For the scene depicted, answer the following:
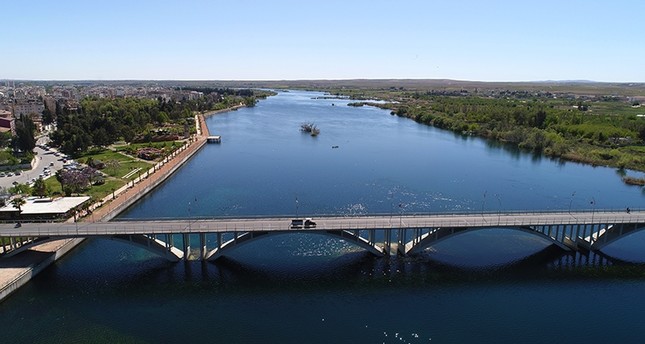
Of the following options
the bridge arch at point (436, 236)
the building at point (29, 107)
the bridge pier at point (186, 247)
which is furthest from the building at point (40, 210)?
the building at point (29, 107)

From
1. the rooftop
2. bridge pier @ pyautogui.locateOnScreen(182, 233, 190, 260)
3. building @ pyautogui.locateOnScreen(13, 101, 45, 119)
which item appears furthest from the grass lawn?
building @ pyautogui.locateOnScreen(13, 101, 45, 119)

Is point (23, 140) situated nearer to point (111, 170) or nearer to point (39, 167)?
point (39, 167)

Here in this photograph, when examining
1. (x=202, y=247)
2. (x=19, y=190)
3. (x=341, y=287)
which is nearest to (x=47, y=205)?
(x=19, y=190)

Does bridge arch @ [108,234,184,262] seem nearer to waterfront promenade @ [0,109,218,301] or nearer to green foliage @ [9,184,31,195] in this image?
waterfront promenade @ [0,109,218,301]

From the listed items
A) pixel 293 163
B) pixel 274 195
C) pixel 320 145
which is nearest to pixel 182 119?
pixel 320 145

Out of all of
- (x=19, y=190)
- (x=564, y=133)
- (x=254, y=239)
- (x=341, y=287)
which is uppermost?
(x=564, y=133)

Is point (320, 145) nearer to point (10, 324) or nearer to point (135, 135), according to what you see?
point (135, 135)

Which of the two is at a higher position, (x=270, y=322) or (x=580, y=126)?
(x=580, y=126)

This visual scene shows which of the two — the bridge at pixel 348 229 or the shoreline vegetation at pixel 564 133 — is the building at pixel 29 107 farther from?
the shoreline vegetation at pixel 564 133
